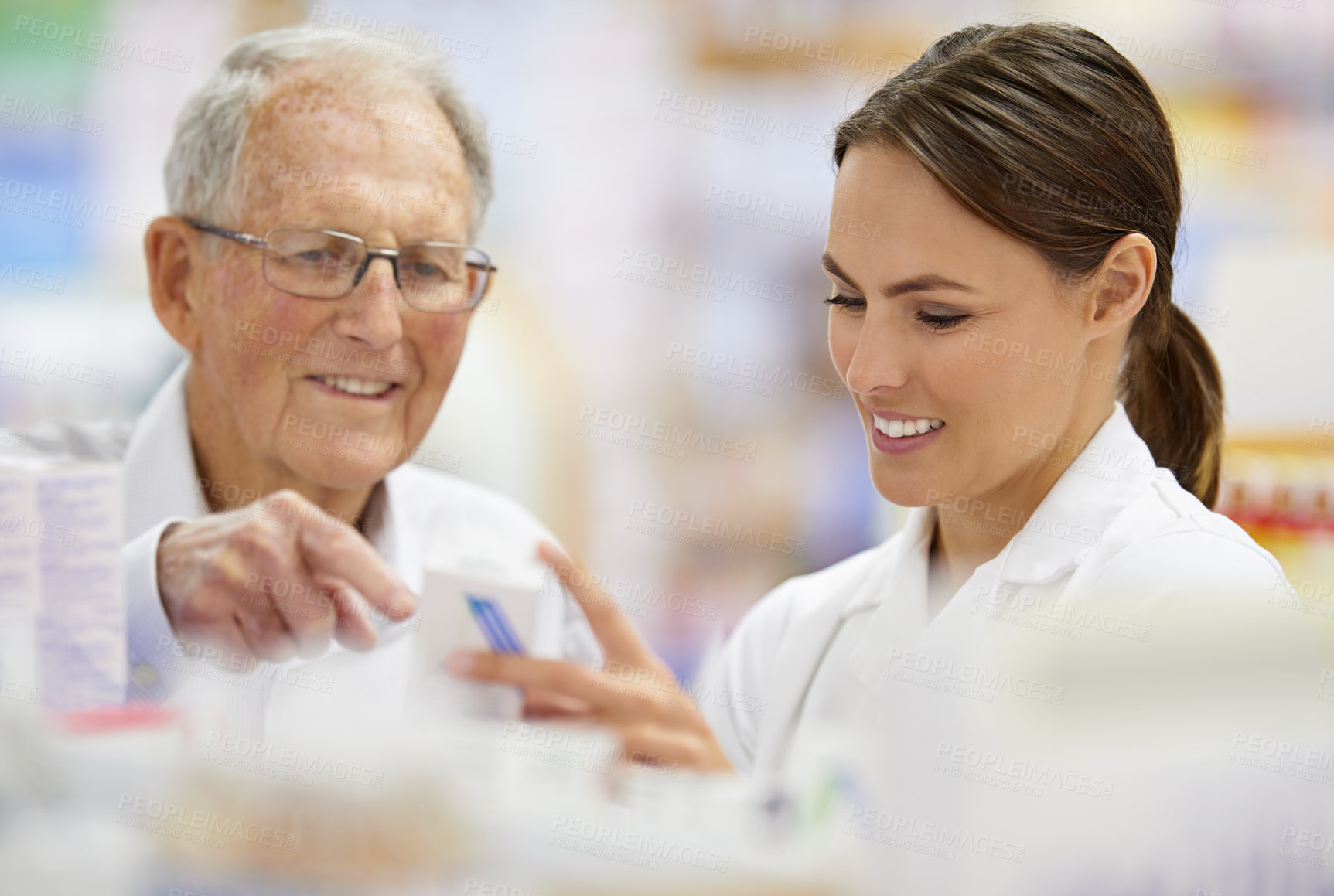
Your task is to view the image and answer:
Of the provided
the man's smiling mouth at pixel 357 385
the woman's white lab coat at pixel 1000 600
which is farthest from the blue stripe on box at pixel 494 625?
the man's smiling mouth at pixel 357 385

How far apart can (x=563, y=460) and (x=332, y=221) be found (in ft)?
1.80

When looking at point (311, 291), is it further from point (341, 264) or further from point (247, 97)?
point (247, 97)

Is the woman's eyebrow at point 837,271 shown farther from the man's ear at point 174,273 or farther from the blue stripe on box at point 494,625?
the man's ear at point 174,273

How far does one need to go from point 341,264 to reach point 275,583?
1.20ft

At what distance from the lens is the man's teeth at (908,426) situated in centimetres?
93

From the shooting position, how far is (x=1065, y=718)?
2.02ft

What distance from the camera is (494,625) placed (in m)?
0.70

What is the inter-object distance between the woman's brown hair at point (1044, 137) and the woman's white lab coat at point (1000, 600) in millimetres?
178

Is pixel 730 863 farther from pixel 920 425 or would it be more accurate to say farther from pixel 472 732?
pixel 920 425

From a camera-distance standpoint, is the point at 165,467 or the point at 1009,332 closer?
the point at 1009,332

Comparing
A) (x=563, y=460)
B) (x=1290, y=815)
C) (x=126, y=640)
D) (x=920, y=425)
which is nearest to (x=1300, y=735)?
(x=1290, y=815)

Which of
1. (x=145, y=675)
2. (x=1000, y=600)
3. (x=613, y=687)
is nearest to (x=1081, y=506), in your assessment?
(x=1000, y=600)

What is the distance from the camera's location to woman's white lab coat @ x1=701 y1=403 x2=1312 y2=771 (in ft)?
2.54

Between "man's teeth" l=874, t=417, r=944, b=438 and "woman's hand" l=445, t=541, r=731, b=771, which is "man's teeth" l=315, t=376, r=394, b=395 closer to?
"woman's hand" l=445, t=541, r=731, b=771
